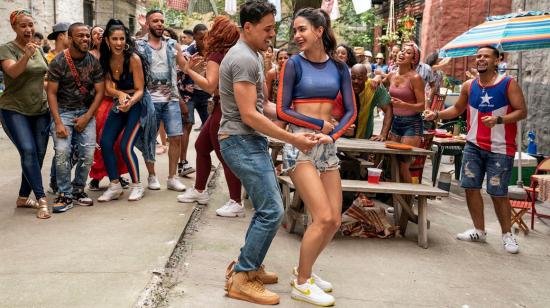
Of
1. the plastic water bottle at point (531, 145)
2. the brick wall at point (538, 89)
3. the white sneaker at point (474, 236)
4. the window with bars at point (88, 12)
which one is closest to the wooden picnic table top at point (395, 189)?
the white sneaker at point (474, 236)

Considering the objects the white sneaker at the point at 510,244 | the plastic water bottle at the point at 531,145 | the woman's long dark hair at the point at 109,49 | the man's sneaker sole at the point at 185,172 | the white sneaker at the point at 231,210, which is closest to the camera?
the white sneaker at the point at 510,244

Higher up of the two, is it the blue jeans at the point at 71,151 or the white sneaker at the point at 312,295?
the blue jeans at the point at 71,151

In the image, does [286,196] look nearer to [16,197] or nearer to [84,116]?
[84,116]

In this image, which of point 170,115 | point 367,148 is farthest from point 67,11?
point 367,148

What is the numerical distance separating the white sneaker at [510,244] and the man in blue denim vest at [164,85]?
3594 mm

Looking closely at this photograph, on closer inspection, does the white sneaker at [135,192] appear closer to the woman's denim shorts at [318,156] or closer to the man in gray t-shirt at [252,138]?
the man in gray t-shirt at [252,138]

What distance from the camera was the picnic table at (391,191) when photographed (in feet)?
17.9

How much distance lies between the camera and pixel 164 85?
6.97 meters

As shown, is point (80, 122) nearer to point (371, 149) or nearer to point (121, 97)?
point (121, 97)

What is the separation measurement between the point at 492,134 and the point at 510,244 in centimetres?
108

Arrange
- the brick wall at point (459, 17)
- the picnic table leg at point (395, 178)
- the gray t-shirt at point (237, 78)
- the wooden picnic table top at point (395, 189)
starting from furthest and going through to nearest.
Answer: the brick wall at point (459, 17), the picnic table leg at point (395, 178), the wooden picnic table top at point (395, 189), the gray t-shirt at point (237, 78)

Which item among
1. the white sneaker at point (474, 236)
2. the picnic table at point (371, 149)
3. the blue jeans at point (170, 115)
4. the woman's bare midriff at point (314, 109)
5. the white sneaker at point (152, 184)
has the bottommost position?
the white sneaker at point (474, 236)

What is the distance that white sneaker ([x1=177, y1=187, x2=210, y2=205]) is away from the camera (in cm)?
634

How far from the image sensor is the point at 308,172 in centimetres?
388
